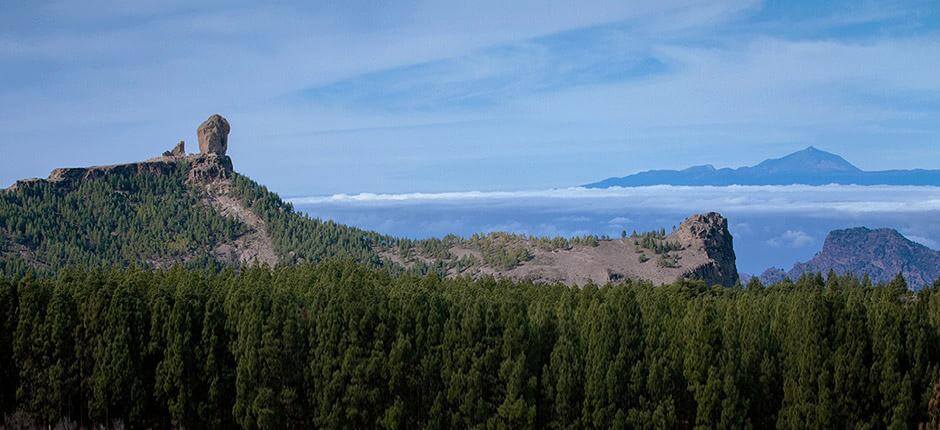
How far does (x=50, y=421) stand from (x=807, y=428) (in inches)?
1298

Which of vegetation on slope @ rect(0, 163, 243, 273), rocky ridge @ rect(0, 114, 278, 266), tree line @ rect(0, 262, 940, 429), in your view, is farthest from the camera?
rocky ridge @ rect(0, 114, 278, 266)

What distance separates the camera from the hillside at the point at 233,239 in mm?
122688

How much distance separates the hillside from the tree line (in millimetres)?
71911

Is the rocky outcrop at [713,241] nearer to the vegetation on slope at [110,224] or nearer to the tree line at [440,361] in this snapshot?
the vegetation on slope at [110,224]

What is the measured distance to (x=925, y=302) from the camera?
51.4m

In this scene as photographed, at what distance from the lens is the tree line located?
1524 inches

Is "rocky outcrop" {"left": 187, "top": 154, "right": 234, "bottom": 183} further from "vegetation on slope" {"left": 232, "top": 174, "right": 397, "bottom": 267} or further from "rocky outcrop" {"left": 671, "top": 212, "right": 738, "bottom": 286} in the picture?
"rocky outcrop" {"left": 671, "top": 212, "right": 738, "bottom": 286}

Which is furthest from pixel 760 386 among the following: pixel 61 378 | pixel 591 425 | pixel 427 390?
pixel 61 378

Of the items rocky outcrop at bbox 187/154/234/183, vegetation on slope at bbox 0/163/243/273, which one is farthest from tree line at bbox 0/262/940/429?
rocky outcrop at bbox 187/154/234/183

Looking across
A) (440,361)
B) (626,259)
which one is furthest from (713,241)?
(440,361)

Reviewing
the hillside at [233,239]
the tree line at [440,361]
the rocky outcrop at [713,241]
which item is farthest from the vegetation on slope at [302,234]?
the tree line at [440,361]

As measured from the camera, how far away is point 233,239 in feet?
461

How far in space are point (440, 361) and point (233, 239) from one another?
10372cm

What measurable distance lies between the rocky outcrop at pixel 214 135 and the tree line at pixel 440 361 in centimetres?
10457
